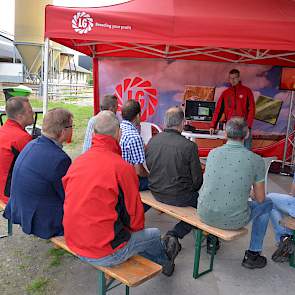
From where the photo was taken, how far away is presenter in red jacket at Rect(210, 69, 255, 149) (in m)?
6.03

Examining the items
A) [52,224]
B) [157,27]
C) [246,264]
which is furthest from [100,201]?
[157,27]

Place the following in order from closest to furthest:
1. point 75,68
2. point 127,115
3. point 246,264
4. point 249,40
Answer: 1. point 246,264
2. point 127,115
3. point 249,40
4. point 75,68

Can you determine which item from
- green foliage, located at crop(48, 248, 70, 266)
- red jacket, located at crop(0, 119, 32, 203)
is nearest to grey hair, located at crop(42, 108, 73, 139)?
red jacket, located at crop(0, 119, 32, 203)

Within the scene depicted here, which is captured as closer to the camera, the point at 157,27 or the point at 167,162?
the point at 167,162

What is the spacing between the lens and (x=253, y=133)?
7199mm

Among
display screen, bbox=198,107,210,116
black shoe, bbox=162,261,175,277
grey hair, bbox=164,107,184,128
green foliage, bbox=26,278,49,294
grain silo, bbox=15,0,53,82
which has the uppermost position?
grain silo, bbox=15,0,53,82

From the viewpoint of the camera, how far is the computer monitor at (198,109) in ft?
20.6

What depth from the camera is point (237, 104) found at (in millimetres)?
6109

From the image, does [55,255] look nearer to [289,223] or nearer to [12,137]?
[12,137]

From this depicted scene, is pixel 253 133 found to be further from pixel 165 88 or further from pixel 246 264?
pixel 246 264

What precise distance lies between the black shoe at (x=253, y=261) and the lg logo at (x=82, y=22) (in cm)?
305

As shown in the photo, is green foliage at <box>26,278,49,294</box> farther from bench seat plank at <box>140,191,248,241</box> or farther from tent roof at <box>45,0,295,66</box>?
tent roof at <box>45,0,295,66</box>

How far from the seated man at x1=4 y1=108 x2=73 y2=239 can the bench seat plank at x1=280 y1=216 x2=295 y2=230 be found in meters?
1.89

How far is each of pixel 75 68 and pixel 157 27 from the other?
38.2 metres
